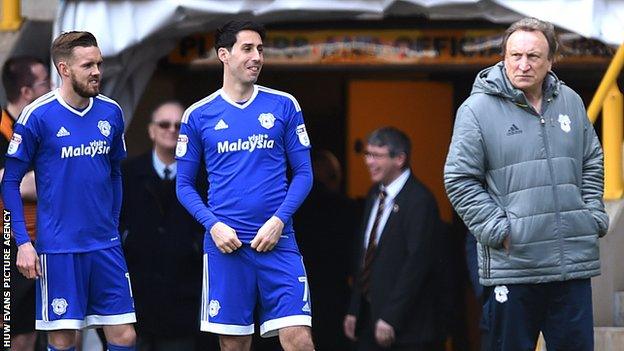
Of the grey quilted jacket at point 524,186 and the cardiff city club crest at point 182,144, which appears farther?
the cardiff city club crest at point 182,144

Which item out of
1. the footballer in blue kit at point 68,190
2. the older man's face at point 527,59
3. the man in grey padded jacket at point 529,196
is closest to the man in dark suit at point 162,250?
the footballer in blue kit at point 68,190

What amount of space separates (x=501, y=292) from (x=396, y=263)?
7.67ft

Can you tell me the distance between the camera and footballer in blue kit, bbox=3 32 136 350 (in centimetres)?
812

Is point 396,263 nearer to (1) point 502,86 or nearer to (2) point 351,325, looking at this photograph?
(2) point 351,325

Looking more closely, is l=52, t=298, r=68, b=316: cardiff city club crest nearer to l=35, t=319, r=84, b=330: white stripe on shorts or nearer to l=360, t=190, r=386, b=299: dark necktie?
l=35, t=319, r=84, b=330: white stripe on shorts

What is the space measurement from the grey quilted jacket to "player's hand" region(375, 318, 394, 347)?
215 centimetres

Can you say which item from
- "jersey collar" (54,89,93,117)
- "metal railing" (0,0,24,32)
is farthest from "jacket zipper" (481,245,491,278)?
"metal railing" (0,0,24,32)

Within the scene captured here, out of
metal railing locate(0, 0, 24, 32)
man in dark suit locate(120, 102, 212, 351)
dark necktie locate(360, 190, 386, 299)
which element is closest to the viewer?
man in dark suit locate(120, 102, 212, 351)

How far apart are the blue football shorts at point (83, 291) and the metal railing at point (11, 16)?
2870mm

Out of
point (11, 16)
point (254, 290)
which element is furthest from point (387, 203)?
point (11, 16)

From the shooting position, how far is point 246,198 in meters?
8.08

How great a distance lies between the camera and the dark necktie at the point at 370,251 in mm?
9914

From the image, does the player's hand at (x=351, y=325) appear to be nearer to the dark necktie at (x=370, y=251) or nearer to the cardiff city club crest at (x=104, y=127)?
the dark necktie at (x=370, y=251)

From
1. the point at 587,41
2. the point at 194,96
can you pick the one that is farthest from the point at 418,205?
the point at 194,96
